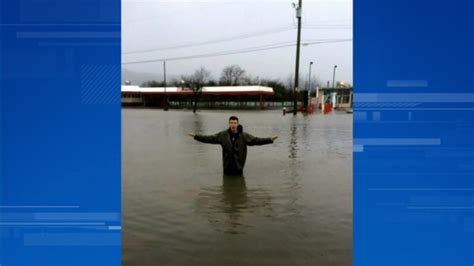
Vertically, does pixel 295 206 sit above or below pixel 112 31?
below

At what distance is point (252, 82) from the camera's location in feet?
276

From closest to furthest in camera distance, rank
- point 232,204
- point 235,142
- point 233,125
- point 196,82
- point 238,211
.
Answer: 1. point 238,211
2. point 232,204
3. point 233,125
4. point 235,142
5. point 196,82

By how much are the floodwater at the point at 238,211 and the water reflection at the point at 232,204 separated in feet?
0.04

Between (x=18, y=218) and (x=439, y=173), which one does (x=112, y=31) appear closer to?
(x=18, y=218)

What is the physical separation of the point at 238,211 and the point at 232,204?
1.49 feet

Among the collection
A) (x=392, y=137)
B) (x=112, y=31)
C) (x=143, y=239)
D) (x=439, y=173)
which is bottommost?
(x=143, y=239)

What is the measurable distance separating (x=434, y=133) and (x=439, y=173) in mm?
313

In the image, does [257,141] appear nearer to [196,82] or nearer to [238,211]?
[238,211]

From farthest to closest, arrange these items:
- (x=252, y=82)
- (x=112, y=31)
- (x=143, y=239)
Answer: (x=252, y=82), (x=143, y=239), (x=112, y=31)

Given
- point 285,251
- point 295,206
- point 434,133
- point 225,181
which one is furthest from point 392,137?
point 225,181

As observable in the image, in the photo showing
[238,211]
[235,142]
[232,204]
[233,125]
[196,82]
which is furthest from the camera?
[196,82]

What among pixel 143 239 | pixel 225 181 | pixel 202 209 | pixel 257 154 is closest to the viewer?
pixel 143 239

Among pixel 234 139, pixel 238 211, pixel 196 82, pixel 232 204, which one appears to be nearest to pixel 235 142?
pixel 234 139

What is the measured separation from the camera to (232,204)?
750 cm
